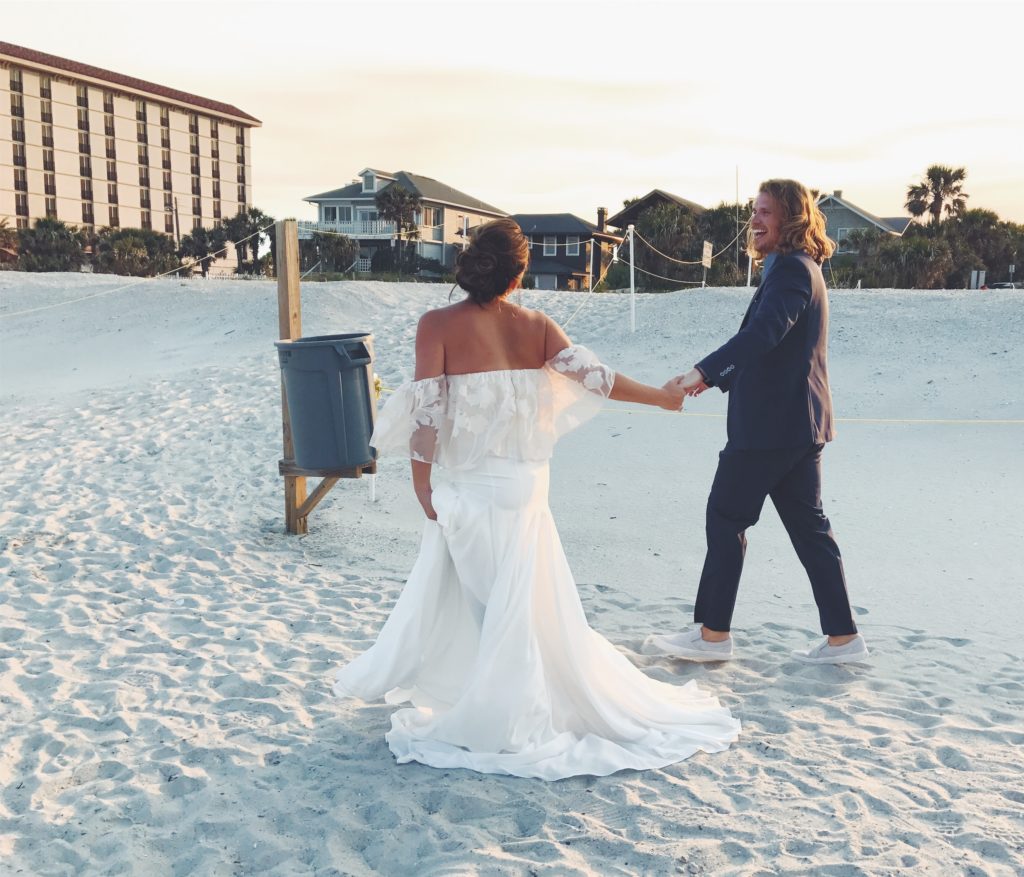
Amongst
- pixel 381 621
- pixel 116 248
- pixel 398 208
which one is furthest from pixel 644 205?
pixel 381 621

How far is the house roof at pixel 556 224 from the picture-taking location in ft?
171

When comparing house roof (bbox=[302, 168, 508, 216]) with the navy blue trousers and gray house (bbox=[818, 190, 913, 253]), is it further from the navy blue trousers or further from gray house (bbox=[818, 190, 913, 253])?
the navy blue trousers

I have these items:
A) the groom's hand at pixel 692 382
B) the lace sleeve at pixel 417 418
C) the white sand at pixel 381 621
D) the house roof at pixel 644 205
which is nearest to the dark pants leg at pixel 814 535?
the white sand at pixel 381 621

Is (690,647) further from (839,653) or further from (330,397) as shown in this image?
(330,397)

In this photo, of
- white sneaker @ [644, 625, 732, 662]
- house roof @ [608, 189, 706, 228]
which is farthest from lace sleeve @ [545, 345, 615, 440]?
house roof @ [608, 189, 706, 228]

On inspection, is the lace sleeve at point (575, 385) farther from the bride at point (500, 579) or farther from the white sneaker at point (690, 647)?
the white sneaker at point (690, 647)

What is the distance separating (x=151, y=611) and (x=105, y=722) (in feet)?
4.58

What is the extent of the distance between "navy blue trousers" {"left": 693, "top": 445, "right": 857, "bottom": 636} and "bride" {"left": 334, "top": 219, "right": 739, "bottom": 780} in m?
0.77

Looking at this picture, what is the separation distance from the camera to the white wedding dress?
123 inches

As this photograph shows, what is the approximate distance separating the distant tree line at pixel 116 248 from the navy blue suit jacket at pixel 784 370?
2228 cm

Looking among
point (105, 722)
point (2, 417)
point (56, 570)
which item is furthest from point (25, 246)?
point (105, 722)

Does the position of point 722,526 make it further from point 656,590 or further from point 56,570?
point 56,570

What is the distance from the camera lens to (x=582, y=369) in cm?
323

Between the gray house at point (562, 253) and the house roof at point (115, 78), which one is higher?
the house roof at point (115, 78)
